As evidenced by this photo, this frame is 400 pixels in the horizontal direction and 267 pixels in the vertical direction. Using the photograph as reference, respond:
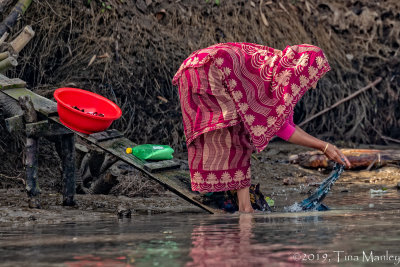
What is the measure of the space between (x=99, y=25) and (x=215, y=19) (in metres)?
2.01

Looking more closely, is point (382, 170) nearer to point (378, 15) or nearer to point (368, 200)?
point (368, 200)

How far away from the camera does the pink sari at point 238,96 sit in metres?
5.52

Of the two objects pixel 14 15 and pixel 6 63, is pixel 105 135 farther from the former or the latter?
pixel 14 15

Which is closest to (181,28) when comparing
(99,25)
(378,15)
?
(99,25)

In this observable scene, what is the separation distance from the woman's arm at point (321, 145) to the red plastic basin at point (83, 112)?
1.49 m

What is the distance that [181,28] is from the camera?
1021 cm

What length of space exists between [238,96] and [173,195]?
2.09m

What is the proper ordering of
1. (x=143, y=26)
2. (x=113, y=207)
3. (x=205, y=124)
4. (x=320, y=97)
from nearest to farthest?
(x=205, y=124) < (x=113, y=207) < (x=143, y=26) < (x=320, y=97)

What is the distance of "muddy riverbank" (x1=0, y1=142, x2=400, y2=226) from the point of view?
549 cm

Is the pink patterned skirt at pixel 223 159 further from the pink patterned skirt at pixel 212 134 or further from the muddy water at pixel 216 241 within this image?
the muddy water at pixel 216 241

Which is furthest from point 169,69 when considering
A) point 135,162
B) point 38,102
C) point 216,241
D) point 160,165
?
point 216,241

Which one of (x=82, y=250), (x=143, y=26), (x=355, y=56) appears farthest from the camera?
(x=355, y=56)

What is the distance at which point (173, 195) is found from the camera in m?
7.39

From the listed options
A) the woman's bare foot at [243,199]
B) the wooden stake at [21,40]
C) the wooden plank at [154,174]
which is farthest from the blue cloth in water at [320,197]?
the wooden stake at [21,40]
